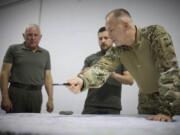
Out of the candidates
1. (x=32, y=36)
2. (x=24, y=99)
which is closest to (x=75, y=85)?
(x=24, y=99)

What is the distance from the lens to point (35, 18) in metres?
2.34

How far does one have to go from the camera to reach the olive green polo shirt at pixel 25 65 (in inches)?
77.8

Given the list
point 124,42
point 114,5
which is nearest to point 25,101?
point 124,42

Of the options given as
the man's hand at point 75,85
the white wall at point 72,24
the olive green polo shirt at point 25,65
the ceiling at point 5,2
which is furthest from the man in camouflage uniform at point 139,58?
the ceiling at point 5,2

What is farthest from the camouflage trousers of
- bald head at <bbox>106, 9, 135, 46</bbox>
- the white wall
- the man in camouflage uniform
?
the white wall

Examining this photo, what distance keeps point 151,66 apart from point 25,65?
100cm

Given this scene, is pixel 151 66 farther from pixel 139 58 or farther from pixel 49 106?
pixel 49 106

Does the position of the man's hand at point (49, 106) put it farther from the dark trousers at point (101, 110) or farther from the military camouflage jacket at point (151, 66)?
the military camouflage jacket at point (151, 66)

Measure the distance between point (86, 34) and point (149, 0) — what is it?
0.59 meters

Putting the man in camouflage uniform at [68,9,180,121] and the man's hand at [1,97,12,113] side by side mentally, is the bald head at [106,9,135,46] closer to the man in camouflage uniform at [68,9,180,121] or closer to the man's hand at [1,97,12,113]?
the man in camouflage uniform at [68,9,180,121]

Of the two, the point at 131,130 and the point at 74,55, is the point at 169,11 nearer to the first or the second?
the point at 74,55

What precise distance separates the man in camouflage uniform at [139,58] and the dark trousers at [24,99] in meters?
0.74

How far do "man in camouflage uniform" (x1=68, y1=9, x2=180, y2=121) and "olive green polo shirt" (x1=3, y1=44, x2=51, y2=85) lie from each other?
0.73m

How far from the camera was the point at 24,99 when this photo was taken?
196cm
